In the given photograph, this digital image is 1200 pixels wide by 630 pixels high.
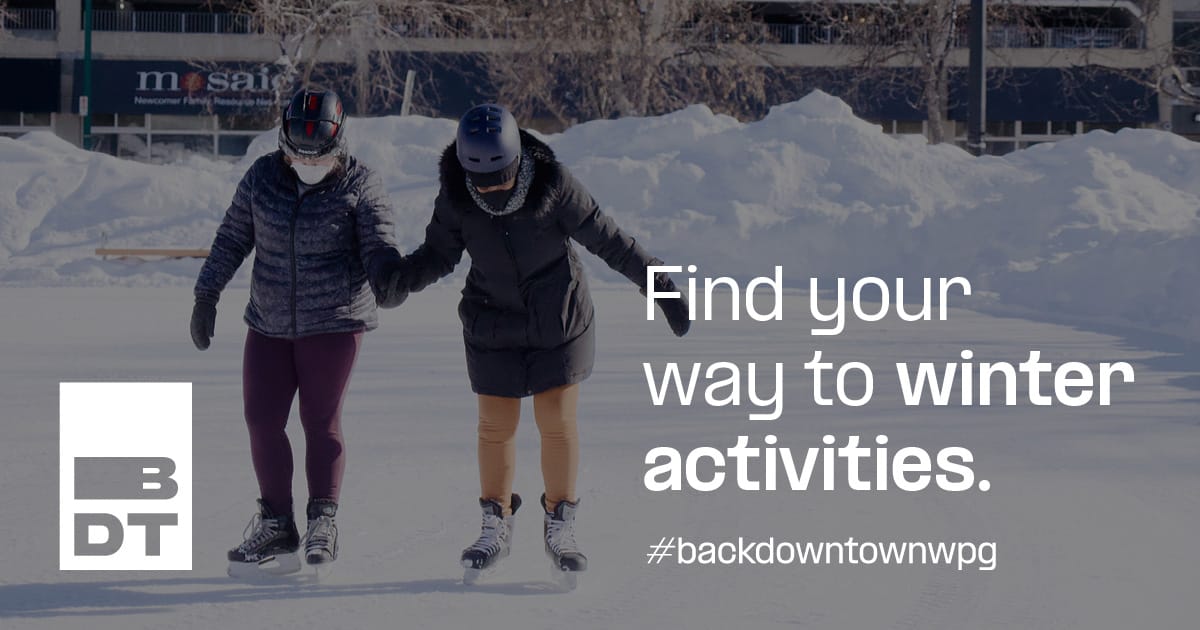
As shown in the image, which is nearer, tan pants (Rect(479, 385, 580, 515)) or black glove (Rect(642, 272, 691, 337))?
tan pants (Rect(479, 385, 580, 515))

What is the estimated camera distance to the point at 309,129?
14.5ft

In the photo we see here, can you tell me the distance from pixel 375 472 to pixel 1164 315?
829cm

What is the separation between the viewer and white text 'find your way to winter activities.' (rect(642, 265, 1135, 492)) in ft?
20.5

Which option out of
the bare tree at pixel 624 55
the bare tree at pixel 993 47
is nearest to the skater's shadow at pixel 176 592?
the bare tree at pixel 624 55

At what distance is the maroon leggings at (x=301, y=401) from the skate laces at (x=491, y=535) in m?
0.47

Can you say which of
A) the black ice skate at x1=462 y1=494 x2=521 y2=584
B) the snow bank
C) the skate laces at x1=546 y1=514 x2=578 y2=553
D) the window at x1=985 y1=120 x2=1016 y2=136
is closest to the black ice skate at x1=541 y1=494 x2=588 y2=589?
the skate laces at x1=546 y1=514 x2=578 y2=553

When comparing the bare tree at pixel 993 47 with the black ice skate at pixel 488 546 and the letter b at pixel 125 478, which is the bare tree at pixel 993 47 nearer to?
the letter b at pixel 125 478

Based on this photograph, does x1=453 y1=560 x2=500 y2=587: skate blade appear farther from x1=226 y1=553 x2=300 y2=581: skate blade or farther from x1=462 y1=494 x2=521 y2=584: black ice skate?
x1=226 y1=553 x2=300 y2=581: skate blade

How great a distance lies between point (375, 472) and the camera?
6.25 metres

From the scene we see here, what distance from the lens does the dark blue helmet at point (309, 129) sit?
4414 millimetres

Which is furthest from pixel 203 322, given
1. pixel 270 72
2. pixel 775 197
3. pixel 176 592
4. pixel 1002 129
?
pixel 1002 129

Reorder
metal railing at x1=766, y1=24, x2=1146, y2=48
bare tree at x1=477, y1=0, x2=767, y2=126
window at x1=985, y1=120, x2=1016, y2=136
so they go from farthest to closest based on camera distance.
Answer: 1. window at x1=985, y1=120, x2=1016, y2=136
2. metal railing at x1=766, y1=24, x2=1146, y2=48
3. bare tree at x1=477, y1=0, x2=767, y2=126

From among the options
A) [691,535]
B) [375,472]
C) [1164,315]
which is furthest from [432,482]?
[1164,315]

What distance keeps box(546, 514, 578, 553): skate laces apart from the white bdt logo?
3.73 feet
